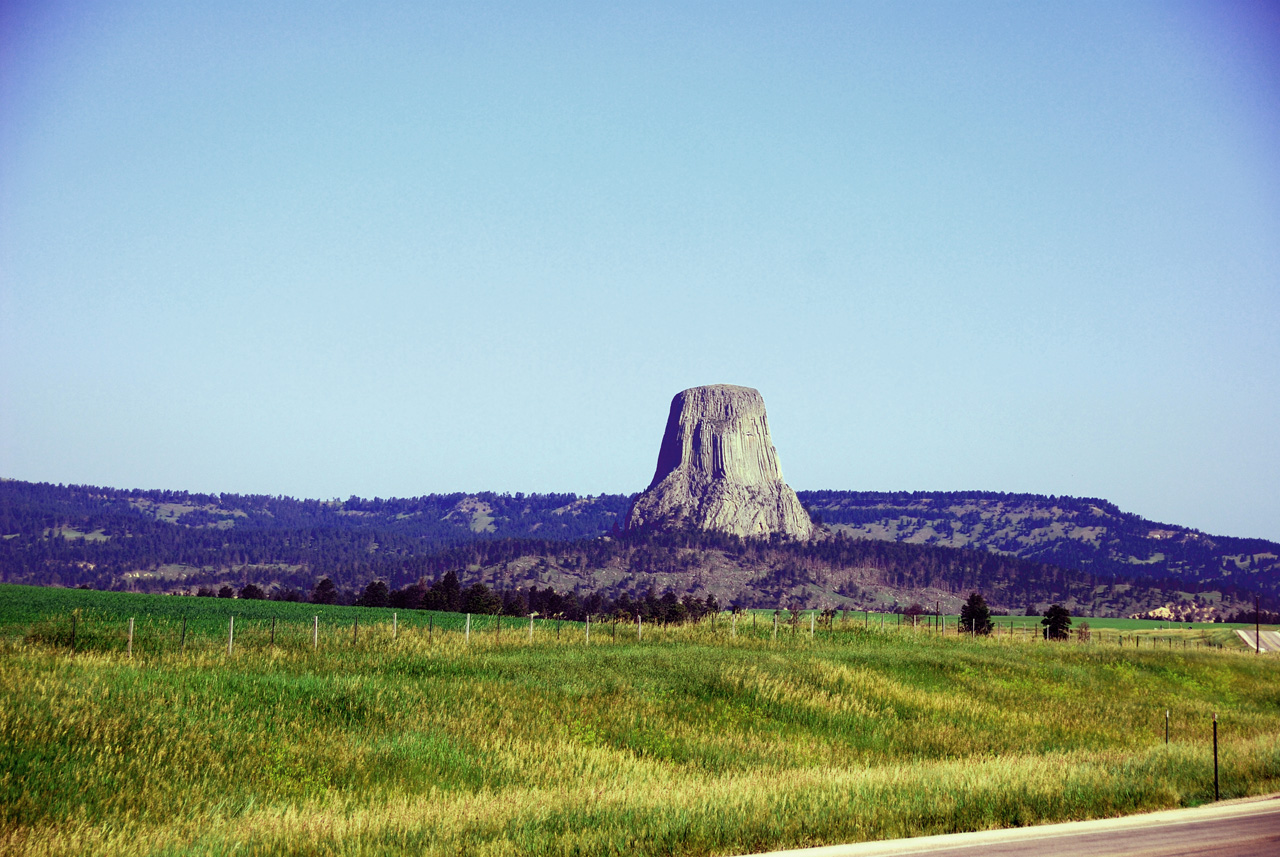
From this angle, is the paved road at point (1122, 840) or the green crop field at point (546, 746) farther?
the green crop field at point (546, 746)

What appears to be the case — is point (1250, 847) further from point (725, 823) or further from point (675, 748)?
point (675, 748)

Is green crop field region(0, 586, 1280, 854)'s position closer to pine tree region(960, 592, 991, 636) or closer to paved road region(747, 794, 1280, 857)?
paved road region(747, 794, 1280, 857)

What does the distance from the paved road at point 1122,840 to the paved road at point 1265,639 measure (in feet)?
341

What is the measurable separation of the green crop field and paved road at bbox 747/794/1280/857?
80 cm

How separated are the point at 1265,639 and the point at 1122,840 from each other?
124 m

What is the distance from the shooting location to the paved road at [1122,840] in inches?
575

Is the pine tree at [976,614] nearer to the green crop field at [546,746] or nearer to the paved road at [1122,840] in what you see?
the green crop field at [546,746]

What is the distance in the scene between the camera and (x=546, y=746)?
22969 mm

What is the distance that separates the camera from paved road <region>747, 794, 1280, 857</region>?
14.6 metres

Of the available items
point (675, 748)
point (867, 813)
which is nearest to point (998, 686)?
point (675, 748)

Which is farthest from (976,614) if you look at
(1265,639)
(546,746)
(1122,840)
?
(1122,840)

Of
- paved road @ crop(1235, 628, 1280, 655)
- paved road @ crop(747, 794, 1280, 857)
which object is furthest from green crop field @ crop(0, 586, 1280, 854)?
paved road @ crop(1235, 628, 1280, 655)

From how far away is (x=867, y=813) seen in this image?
16.7 meters

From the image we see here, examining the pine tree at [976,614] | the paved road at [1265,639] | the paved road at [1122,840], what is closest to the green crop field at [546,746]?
the paved road at [1122,840]
